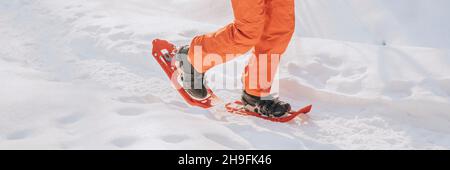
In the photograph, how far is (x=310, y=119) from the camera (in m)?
3.44

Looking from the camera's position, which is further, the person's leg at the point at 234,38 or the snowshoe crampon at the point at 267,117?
the snowshoe crampon at the point at 267,117

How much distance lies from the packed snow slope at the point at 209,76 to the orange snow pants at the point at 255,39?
0.29m

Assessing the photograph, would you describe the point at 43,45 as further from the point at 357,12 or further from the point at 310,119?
the point at 357,12

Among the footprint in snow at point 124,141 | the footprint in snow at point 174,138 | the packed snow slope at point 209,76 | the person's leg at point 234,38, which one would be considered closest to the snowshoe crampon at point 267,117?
the packed snow slope at point 209,76

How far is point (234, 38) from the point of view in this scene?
10.2 ft

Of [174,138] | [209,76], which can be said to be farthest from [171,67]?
[174,138]

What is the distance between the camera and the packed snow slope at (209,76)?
290 centimetres

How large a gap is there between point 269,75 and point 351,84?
0.71 meters

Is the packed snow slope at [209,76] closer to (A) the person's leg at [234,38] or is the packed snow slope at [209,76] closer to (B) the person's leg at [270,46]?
(B) the person's leg at [270,46]

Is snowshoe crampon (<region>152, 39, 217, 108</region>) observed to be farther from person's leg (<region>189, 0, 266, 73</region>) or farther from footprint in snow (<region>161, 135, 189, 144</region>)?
footprint in snow (<region>161, 135, 189, 144</region>)

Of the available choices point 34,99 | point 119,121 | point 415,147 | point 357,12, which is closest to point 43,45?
point 34,99

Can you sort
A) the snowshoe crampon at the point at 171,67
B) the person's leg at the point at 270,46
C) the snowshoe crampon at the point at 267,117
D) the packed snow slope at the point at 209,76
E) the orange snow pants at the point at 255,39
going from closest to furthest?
the packed snow slope at the point at 209,76 < the orange snow pants at the point at 255,39 < the person's leg at the point at 270,46 < the snowshoe crampon at the point at 267,117 < the snowshoe crampon at the point at 171,67

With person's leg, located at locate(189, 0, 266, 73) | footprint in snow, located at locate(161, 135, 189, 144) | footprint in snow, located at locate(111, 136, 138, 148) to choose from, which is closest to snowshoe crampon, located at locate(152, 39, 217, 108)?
person's leg, located at locate(189, 0, 266, 73)

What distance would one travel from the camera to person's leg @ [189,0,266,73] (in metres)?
3.00
